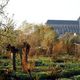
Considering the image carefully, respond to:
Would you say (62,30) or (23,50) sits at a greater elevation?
(62,30)

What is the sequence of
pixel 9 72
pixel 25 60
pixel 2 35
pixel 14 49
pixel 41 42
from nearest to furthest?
pixel 2 35
pixel 9 72
pixel 25 60
pixel 14 49
pixel 41 42

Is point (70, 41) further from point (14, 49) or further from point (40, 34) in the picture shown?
point (14, 49)

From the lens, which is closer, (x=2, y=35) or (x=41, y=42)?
(x=2, y=35)

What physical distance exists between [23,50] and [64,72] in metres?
3.04

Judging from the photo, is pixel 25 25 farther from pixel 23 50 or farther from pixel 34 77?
pixel 34 77

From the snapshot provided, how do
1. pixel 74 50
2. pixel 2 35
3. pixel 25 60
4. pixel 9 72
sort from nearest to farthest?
1. pixel 2 35
2. pixel 9 72
3. pixel 25 60
4. pixel 74 50

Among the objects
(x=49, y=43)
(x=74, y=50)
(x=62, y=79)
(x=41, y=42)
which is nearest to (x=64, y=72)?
(x=62, y=79)

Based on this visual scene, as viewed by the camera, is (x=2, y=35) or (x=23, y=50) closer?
(x=2, y=35)

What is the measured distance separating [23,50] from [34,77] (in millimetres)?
3670

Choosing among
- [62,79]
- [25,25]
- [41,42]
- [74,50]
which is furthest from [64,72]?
[25,25]

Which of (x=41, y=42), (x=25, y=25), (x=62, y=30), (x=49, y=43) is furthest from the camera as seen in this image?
(x=62, y=30)

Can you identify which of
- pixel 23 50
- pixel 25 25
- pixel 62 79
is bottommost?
pixel 62 79

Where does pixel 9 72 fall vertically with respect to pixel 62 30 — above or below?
below

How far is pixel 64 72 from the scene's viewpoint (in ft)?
61.5
